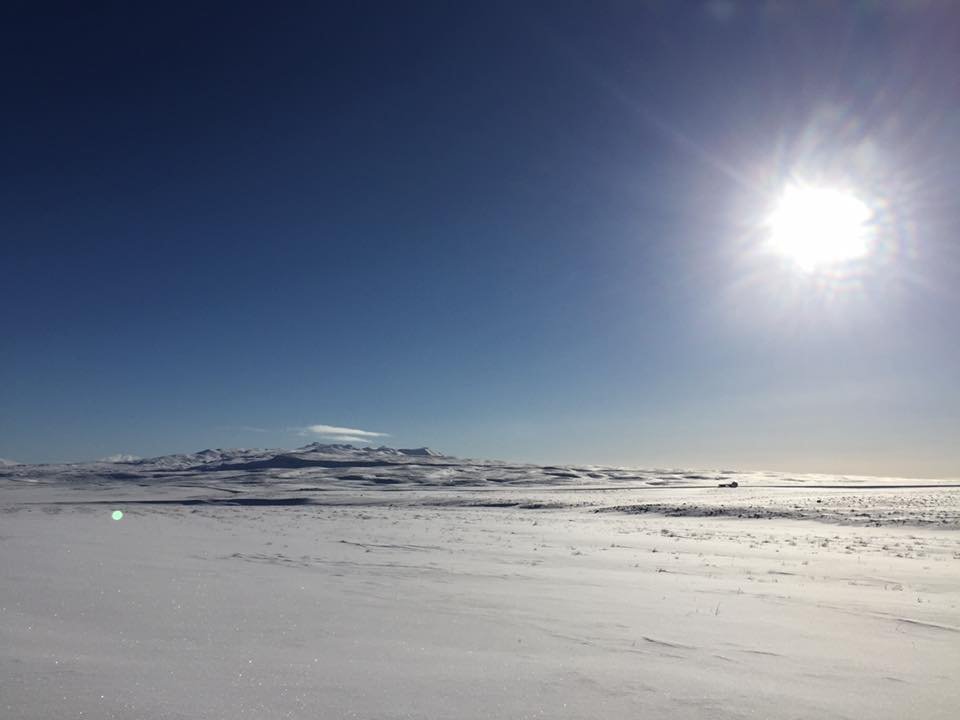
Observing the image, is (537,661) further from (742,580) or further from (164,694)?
(742,580)

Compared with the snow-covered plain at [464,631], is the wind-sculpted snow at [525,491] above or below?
below

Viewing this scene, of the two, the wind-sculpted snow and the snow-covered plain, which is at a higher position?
the snow-covered plain

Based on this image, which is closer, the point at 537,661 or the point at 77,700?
the point at 77,700

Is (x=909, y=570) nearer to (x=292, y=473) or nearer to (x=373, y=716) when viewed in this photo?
(x=373, y=716)

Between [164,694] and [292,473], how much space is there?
9108 centimetres

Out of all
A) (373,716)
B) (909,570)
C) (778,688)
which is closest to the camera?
(373,716)

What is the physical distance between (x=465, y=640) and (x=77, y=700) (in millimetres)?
3439

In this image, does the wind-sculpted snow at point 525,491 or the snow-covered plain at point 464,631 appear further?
the wind-sculpted snow at point 525,491

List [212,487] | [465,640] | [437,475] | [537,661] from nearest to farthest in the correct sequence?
[537,661] → [465,640] → [212,487] → [437,475]

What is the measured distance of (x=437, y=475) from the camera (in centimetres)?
8712

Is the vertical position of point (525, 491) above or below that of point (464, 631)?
below

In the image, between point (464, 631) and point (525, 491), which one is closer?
point (464, 631)

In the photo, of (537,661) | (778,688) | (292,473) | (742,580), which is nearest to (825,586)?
(742,580)

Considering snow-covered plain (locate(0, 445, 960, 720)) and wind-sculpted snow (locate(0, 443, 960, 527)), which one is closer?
snow-covered plain (locate(0, 445, 960, 720))
